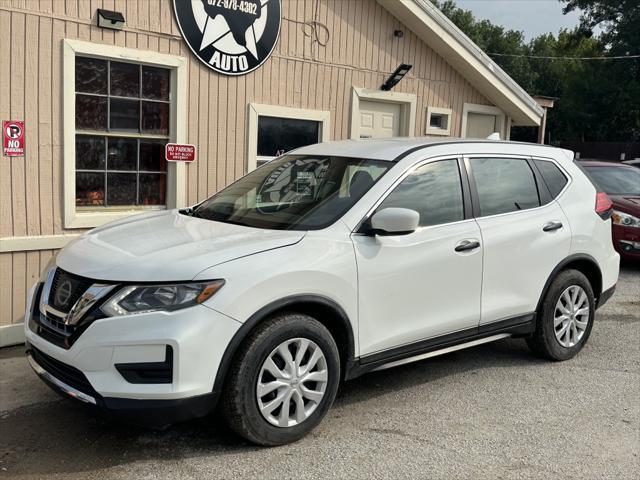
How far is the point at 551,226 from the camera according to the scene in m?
4.92

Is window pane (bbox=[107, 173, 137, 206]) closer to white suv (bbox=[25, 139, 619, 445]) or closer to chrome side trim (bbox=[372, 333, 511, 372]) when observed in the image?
white suv (bbox=[25, 139, 619, 445])

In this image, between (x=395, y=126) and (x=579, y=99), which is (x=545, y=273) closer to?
(x=395, y=126)

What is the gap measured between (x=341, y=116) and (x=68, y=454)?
17.7ft

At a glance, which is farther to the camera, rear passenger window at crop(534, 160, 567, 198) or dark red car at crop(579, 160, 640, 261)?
dark red car at crop(579, 160, 640, 261)

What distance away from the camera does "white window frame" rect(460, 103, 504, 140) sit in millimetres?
9281

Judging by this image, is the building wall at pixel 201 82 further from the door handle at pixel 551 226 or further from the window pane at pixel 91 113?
the door handle at pixel 551 226

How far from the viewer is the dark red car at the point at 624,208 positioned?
9133 millimetres

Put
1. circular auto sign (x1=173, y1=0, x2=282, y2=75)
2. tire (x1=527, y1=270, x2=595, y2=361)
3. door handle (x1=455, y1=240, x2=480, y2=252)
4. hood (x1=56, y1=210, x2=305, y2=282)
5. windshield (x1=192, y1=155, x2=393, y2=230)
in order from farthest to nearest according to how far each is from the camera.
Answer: circular auto sign (x1=173, y1=0, x2=282, y2=75)
tire (x1=527, y1=270, x2=595, y2=361)
door handle (x1=455, y1=240, x2=480, y2=252)
windshield (x1=192, y1=155, x2=393, y2=230)
hood (x1=56, y1=210, x2=305, y2=282)

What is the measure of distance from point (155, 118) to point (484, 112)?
17.0ft

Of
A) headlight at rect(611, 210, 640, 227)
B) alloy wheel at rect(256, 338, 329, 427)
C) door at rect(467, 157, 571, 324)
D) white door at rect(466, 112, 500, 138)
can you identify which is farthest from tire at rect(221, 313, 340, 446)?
headlight at rect(611, 210, 640, 227)

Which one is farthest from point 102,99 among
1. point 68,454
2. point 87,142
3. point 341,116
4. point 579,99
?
point 579,99

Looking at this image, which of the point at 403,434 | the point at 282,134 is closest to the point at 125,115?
the point at 282,134

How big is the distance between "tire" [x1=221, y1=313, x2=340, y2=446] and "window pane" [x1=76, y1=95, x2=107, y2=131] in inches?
136

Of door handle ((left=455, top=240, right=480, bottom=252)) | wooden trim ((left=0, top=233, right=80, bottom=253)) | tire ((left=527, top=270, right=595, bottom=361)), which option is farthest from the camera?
wooden trim ((left=0, top=233, right=80, bottom=253))
